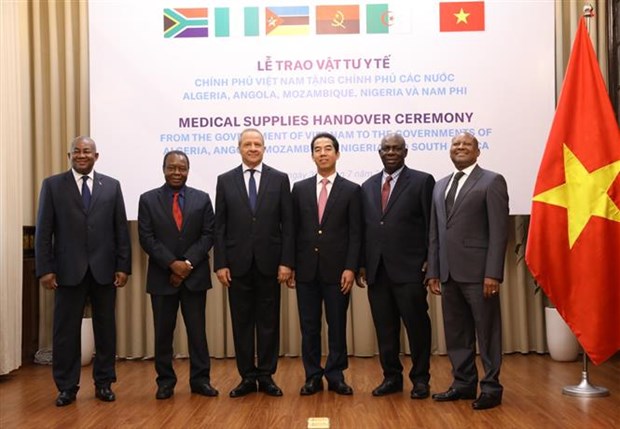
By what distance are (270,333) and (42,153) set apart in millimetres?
2841

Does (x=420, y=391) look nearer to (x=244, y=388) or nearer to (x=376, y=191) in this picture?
A: (x=244, y=388)

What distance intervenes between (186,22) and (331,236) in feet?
7.92

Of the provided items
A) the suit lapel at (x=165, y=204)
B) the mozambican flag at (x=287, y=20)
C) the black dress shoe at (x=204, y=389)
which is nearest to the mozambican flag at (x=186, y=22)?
the mozambican flag at (x=287, y=20)

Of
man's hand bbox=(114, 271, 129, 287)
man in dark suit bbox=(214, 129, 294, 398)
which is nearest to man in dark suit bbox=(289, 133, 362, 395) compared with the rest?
man in dark suit bbox=(214, 129, 294, 398)

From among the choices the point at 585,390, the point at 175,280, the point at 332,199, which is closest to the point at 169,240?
the point at 175,280

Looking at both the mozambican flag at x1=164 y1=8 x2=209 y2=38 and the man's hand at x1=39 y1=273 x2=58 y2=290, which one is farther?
the mozambican flag at x1=164 y1=8 x2=209 y2=38

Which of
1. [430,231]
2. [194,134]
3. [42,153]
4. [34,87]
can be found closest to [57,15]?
[34,87]

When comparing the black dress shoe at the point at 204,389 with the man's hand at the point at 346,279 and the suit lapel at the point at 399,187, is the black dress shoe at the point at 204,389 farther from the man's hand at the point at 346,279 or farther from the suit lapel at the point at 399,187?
the suit lapel at the point at 399,187

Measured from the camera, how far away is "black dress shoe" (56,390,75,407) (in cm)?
448

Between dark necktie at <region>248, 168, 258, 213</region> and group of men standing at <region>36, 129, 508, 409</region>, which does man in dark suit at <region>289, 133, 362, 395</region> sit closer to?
group of men standing at <region>36, 129, 508, 409</region>

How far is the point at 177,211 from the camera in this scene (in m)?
4.71

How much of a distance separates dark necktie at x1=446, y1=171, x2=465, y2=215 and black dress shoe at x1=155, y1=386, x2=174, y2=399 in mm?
2008

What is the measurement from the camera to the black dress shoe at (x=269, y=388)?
15.2ft

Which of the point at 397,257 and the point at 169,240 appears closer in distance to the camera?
the point at 397,257
